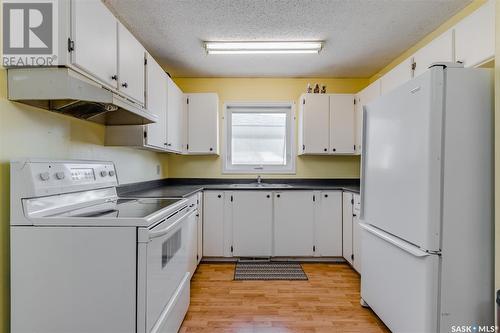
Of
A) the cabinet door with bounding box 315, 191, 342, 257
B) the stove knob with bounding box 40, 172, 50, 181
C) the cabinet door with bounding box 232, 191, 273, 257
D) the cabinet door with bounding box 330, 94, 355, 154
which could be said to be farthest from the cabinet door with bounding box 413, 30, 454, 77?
the stove knob with bounding box 40, 172, 50, 181

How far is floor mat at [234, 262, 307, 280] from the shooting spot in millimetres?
2580

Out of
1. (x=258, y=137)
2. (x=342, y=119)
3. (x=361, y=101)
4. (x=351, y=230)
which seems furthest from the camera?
(x=258, y=137)

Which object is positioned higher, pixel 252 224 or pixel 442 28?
pixel 442 28

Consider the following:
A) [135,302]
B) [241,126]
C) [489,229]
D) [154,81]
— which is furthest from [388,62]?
[135,302]

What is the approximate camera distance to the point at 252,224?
299cm

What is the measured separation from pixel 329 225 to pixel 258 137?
4.90ft

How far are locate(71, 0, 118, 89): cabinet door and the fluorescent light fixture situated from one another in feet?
3.77

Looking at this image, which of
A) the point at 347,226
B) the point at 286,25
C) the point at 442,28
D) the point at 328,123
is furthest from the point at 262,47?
the point at 347,226

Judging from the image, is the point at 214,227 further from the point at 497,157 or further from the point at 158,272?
the point at 497,157

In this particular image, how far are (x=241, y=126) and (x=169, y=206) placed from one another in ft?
7.36

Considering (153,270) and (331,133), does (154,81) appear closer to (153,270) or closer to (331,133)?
(153,270)

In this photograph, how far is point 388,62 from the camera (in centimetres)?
301

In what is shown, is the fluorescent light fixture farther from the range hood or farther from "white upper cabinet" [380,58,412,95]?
the range hood

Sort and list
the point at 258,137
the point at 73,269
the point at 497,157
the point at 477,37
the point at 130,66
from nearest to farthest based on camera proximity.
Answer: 1. the point at 73,269
2. the point at 497,157
3. the point at 477,37
4. the point at 130,66
5. the point at 258,137
